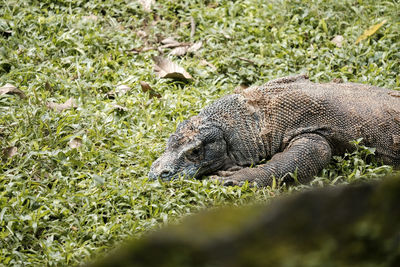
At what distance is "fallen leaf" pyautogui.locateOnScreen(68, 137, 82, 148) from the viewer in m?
6.02

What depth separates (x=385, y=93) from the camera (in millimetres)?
6199

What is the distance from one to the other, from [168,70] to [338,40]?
2.49 m

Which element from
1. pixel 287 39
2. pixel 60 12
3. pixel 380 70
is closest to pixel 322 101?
pixel 380 70

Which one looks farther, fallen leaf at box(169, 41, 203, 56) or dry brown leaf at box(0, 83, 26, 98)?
fallen leaf at box(169, 41, 203, 56)

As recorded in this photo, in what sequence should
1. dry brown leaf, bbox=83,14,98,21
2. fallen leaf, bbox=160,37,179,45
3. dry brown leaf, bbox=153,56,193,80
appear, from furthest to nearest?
dry brown leaf, bbox=83,14,98,21
fallen leaf, bbox=160,37,179,45
dry brown leaf, bbox=153,56,193,80

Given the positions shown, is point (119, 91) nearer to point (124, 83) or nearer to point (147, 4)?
point (124, 83)

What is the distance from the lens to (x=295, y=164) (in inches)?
217

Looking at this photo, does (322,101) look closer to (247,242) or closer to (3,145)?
(3,145)

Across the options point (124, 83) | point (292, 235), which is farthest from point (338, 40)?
point (292, 235)

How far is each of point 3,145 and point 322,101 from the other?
3281 millimetres

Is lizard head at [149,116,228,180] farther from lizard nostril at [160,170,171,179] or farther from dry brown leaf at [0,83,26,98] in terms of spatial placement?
dry brown leaf at [0,83,26,98]

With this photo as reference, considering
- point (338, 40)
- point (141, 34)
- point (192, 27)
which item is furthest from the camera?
point (192, 27)

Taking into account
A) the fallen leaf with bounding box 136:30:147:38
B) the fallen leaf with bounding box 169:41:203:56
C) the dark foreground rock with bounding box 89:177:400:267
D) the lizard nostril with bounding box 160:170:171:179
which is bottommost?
the lizard nostril with bounding box 160:170:171:179

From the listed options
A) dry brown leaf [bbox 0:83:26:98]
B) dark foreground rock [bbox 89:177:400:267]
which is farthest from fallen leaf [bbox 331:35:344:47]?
dark foreground rock [bbox 89:177:400:267]
